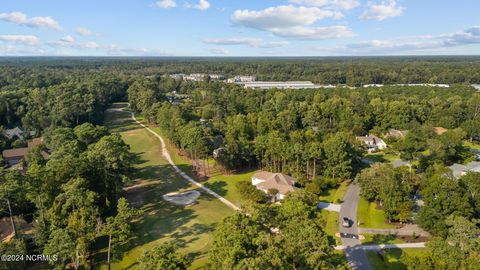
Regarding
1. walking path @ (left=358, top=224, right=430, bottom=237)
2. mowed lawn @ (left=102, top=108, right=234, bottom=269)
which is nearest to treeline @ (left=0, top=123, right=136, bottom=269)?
mowed lawn @ (left=102, top=108, right=234, bottom=269)

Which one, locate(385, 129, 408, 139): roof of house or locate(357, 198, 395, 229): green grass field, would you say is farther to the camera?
locate(385, 129, 408, 139): roof of house

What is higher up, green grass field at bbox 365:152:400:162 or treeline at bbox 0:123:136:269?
treeline at bbox 0:123:136:269

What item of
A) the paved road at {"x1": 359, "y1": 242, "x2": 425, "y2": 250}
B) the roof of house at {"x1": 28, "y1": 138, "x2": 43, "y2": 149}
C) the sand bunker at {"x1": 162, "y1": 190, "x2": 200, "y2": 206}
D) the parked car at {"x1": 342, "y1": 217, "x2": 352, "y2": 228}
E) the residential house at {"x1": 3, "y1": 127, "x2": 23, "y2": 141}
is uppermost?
the residential house at {"x1": 3, "y1": 127, "x2": 23, "y2": 141}

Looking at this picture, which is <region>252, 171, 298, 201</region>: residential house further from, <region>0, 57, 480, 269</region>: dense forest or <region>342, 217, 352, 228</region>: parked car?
<region>342, 217, 352, 228</region>: parked car

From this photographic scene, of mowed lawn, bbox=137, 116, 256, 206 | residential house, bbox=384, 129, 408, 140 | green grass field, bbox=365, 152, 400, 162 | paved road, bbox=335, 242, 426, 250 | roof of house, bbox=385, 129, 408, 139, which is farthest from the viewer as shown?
roof of house, bbox=385, 129, 408, 139

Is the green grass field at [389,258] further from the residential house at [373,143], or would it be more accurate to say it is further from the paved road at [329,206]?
the residential house at [373,143]

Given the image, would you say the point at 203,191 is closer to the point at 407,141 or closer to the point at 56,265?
the point at 56,265

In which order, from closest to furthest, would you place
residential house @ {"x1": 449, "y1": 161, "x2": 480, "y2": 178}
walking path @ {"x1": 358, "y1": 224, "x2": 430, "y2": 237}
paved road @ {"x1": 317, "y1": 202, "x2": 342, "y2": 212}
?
walking path @ {"x1": 358, "y1": 224, "x2": 430, "y2": 237} → paved road @ {"x1": 317, "y1": 202, "x2": 342, "y2": 212} → residential house @ {"x1": 449, "y1": 161, "x2": 480, "y2": 178}
